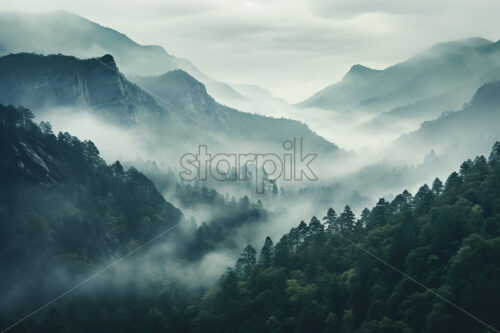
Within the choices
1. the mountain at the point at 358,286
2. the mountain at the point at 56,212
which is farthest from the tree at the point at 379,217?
the mountain at the point at 56,212

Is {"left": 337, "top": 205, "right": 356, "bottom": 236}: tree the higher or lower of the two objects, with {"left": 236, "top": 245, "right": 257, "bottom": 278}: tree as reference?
higher

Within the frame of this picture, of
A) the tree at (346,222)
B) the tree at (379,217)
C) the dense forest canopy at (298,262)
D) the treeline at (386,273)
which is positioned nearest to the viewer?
the treeline at (386,273)

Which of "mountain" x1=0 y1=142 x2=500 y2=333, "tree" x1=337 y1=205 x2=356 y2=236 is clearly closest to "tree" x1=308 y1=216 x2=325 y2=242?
"mountain" x1=0 y1=142 x2=500 y2=333

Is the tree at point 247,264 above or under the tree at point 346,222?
under

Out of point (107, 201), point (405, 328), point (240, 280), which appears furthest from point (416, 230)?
point (107, 201)

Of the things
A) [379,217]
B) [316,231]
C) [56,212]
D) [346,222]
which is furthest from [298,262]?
[56,212]

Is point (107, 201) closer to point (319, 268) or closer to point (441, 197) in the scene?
point (319, 268)

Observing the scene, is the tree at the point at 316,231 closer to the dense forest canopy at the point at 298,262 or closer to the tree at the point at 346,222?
the dense forest canopy at the point at 298,262

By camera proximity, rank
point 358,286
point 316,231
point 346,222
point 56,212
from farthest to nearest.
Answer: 1. point 56,212
2. point 346,222
3. point 316,231
4. point 358,286

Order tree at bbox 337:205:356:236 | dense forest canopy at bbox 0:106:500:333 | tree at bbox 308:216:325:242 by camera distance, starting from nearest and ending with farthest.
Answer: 1. dense forest canopy at bbox 0:106:500:333
2. tree at bbox 308:216:325:242
3. tree at bbox 337:205:356:236

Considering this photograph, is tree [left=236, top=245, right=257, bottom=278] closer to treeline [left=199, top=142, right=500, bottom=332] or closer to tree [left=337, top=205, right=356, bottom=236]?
treeline [left=199, top=142, right=500, bottom=332]

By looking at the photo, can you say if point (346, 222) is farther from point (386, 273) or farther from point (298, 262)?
point (386, 273)

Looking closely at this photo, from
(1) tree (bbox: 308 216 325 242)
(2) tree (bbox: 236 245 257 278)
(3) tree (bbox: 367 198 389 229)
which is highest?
(3) tree (bbox: 367 198 389 229)
